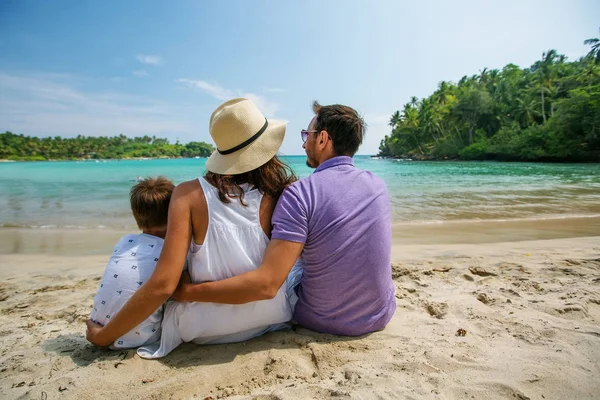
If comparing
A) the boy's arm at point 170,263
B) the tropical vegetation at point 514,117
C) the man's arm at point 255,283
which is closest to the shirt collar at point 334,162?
the man's arm at point 255,283

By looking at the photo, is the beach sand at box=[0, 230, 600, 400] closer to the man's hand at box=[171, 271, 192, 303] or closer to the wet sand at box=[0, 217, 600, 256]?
the man's hand at box=[171, 271, 192, 303]

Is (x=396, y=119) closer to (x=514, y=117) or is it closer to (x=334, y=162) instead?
(x=514, y=117)

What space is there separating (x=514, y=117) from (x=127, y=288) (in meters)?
52.1

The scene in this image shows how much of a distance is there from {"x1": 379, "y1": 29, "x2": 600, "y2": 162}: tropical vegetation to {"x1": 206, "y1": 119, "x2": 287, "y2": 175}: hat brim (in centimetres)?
3808

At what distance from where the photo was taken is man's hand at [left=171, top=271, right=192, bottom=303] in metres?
1.63

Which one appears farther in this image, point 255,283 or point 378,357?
point 378,357

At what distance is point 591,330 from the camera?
1.96 meters

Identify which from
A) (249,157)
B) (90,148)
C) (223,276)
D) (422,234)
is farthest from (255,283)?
(90,148)

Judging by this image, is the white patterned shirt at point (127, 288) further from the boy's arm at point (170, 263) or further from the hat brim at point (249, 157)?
the hat brim at point (249, 157)

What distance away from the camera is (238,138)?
165 cm

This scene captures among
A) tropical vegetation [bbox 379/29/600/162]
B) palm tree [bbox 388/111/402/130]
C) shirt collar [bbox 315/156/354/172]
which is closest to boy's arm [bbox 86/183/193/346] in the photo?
shirt collar [bbox 315/156/354/172]

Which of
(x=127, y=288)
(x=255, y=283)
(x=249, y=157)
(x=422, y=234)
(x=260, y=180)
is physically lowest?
(x=422, y=234)

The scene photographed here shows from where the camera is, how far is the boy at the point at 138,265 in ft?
5.71

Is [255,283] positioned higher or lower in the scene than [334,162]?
lower
